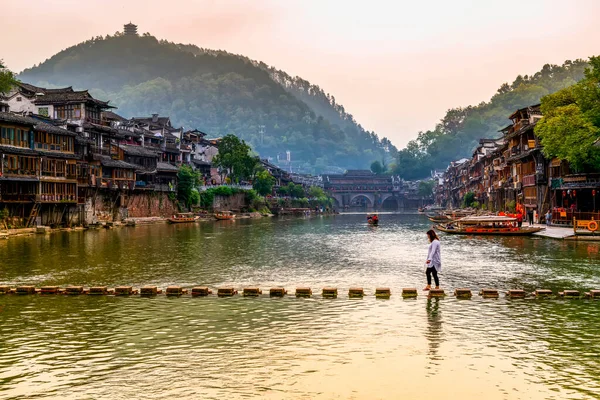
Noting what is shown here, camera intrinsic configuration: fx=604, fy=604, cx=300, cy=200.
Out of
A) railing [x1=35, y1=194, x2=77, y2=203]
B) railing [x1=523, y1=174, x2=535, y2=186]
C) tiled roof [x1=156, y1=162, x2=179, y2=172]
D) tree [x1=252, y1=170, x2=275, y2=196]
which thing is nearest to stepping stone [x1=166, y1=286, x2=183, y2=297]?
railing [x1=35, y1=194, x2=77, y2=203]

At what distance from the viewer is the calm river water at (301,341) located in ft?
47.6

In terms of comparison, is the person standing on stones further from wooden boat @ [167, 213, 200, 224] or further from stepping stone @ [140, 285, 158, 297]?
wooden boat @ [167, 213, 200, 224]

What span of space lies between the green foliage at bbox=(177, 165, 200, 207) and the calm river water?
273 feet

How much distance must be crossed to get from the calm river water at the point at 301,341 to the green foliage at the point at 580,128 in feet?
91.2

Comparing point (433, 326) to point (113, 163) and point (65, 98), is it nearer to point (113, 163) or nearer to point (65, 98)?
point (113, 163)

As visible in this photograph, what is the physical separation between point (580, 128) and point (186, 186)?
7756cm

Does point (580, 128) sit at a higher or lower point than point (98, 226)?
higher

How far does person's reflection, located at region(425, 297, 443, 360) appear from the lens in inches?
703

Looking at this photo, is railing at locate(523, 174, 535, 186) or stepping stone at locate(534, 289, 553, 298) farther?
railing at locate(523, 174, 535, 186)

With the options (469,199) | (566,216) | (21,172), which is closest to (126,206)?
(21,172)

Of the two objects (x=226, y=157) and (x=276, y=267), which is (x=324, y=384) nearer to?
(x=276, y=267)

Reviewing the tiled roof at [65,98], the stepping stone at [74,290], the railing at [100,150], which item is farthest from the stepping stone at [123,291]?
the tiled roof at [65,98]

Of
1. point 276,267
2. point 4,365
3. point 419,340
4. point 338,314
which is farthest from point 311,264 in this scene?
point 4,365

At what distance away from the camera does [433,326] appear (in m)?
20.7
